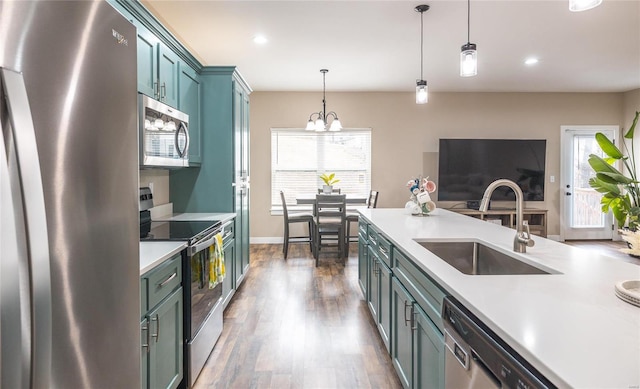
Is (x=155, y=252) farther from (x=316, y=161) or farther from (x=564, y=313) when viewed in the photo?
(x=316, y=161)

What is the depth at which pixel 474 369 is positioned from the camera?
1.00 meters

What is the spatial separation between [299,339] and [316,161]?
408cm

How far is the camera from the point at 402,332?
189 cm

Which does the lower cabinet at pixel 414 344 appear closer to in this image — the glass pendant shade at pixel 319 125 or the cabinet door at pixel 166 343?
the cabinet door at pixel 166 343

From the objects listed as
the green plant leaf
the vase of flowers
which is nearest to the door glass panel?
the vase of flowers

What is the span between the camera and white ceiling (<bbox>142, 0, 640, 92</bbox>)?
3.18 metres

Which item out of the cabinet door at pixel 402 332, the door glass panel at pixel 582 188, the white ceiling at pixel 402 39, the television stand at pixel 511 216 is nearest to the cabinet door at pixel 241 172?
the white ceiling at pixel 402 39

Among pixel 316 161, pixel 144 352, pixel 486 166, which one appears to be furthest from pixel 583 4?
pixel 486 166

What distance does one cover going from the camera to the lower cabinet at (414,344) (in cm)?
136

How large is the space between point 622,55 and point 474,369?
5.35 metres

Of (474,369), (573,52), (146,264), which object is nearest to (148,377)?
(146,264)

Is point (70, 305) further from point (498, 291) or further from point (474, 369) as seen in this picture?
point (498, 291)

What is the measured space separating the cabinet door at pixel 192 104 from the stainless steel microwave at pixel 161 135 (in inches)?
9.5

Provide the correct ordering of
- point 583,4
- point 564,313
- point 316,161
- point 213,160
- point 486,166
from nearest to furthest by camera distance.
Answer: point 564,313, point 583,4, point 213,160, point 486,166, point 316,161
